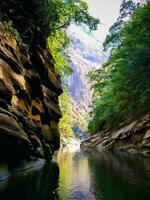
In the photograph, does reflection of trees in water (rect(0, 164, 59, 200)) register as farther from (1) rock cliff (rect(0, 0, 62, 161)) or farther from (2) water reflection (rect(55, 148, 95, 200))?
(1) rock cliff (rect(0, 0, 62, 161))

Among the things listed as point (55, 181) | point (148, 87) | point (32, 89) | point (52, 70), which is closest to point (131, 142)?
point (148, 87)

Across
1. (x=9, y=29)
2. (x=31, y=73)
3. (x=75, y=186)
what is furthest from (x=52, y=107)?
(x=75, y=186)

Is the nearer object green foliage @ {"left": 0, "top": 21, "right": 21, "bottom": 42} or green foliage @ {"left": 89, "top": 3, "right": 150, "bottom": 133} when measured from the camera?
green foliage @ {"left": 0, "top": 21, "right": 21, "bottom": 42}

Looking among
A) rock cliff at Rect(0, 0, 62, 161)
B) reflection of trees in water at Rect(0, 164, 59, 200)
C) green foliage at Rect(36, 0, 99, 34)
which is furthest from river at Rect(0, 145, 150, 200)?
green foliage at Rect(36, 0, 99, 34)

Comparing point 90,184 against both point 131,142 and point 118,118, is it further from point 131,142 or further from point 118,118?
point 118,118

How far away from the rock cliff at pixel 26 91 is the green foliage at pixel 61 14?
1.43 m

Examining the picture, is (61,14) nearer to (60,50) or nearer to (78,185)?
(60,50)

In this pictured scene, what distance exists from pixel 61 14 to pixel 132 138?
27088 mm

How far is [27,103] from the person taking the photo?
32844 mm

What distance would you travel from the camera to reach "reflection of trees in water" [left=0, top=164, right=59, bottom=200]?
18.9 metres

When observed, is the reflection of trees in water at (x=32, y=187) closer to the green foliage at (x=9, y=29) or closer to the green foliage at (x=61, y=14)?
the green foliage at (x=9, y=29)

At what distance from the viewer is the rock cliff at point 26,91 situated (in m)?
25.3

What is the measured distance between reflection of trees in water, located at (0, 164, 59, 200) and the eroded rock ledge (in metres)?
23.1

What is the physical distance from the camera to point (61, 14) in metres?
39.3
